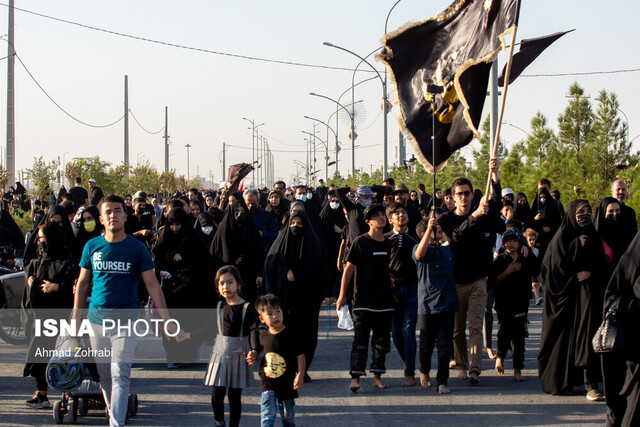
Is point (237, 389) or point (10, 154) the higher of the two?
point (10, 154)

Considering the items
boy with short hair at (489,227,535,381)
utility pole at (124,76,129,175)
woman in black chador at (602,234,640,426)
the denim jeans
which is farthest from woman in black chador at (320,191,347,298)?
utility pole at (124,76,129,175)

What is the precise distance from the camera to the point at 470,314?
27.6 ft

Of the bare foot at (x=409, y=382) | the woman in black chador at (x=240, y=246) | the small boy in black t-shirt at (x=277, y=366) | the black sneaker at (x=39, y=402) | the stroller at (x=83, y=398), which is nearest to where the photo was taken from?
the small boy in black t-shirt at (x=277, y=366)

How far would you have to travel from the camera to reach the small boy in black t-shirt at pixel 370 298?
320 inches

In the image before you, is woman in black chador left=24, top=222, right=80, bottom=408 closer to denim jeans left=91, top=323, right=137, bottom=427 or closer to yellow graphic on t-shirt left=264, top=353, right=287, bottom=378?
denim jeans left=91, top=323, right=137, bottom=427

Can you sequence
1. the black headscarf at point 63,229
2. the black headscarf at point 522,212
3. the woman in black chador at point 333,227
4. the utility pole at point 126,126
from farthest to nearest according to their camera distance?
the utility pole at point 126,126 → the black headscarf at point 522,212 → the woman in black chador at point 333,227 → the black headscarf at point 63,229

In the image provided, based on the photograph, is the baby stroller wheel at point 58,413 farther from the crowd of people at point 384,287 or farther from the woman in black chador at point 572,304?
the woman in black chador at point 572,304

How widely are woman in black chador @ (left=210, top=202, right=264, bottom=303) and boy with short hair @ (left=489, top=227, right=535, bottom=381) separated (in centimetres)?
288

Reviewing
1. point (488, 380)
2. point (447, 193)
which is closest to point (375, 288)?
point (488, 380)

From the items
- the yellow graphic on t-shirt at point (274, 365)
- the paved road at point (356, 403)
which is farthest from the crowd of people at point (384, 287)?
the paved road at point (356, 403)

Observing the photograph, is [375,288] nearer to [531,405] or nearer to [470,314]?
[470,314]

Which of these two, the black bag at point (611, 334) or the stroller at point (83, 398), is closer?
the black bag at point (611, 334)

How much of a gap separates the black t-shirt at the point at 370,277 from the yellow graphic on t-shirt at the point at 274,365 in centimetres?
201

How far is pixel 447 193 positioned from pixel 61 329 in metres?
9.28
